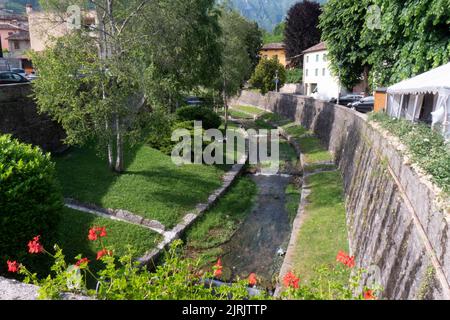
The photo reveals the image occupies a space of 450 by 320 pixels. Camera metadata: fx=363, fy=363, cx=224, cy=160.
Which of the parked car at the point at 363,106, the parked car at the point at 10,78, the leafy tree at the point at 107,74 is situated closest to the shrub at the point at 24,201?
the leafy tree at the point at 107,74

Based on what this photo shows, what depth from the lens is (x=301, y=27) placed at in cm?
5397

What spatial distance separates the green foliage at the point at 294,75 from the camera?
176ft

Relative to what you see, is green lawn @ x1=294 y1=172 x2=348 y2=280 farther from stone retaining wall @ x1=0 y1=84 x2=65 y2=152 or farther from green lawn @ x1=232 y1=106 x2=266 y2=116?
green lawn @ x1=232 y1=106 x2=266 y2=116

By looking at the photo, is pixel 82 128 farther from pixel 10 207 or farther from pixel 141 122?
pixel 10 207

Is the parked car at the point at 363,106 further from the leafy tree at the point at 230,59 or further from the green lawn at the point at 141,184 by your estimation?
the green lawn at the point at 141,184

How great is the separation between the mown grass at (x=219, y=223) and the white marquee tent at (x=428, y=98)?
6242 millimetres

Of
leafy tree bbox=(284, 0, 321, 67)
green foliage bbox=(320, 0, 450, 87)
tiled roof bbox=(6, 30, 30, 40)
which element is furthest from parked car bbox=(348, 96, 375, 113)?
tiled roof bbox=(6, 30, 30, 40)

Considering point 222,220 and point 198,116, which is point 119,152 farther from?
point 198,116

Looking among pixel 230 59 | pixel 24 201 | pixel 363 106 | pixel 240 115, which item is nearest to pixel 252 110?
pixel 240 115

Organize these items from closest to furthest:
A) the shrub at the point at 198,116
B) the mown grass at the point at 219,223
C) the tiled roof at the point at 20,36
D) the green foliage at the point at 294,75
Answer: the mown grass at the point at 219,223, the shrub at the point at 198,116, the green foliage at the point at 294,75, the tiled roof at the point at 20,36

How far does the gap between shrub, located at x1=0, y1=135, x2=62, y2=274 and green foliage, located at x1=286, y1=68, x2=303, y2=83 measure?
50.2m

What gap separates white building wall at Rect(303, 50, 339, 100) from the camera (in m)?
42.2

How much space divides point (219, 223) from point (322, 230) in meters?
3.29

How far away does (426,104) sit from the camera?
13344 mm
